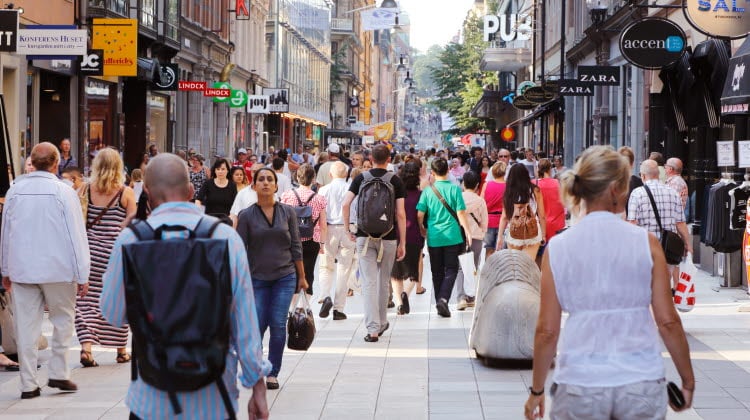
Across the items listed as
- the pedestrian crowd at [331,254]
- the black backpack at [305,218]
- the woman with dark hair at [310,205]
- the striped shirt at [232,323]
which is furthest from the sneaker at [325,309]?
the striped shirt at [232,323]

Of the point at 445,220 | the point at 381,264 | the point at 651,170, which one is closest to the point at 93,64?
the point at 445,220

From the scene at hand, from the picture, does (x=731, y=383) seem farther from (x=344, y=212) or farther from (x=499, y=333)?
(x=344, y=212)

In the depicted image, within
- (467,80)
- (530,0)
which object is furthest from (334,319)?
(467,80)

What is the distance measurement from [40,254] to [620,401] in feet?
18.7

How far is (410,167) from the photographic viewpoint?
52.4 ft

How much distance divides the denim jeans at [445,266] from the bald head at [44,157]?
595cm

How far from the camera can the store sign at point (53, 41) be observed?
1844 centimetres

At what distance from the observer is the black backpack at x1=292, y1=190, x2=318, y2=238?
43.3 ft

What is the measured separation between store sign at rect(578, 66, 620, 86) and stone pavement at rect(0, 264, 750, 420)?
45.9 feet

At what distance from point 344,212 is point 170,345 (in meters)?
8.44

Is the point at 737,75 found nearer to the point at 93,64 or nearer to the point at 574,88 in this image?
the point at 574,88

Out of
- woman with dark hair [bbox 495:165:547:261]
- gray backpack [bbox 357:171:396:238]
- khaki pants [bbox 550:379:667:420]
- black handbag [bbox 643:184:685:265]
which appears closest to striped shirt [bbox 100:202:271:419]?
khaki pants [bbox 550:379:667:420]

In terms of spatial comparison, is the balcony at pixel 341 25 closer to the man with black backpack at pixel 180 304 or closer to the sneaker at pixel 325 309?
the sneaker at pixel 325 309

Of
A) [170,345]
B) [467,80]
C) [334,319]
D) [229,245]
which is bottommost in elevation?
[334,319]
